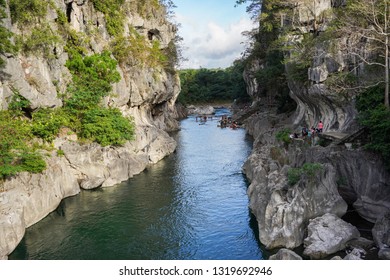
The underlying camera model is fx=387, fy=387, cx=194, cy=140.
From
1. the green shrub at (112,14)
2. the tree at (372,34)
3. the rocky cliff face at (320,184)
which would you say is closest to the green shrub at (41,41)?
the green shrub at (112,14)

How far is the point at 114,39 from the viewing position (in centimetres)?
3844

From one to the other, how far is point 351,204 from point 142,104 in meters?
28.3

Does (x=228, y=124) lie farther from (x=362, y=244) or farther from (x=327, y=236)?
(x=362, y=244)

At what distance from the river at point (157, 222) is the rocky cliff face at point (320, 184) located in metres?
1.57

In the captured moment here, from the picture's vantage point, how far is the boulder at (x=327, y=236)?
16938 millimetres

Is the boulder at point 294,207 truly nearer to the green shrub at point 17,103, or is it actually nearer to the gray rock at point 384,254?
the gray rock at point 384,254

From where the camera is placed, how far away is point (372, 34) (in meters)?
22.9

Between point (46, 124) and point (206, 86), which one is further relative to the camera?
point (206, 86)

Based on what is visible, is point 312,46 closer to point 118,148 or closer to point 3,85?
point 118,148

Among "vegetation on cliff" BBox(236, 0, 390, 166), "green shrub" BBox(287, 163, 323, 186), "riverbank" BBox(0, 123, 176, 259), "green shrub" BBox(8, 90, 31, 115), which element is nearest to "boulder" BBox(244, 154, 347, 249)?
"green shrub" BBox(287, 163, 323, 186)

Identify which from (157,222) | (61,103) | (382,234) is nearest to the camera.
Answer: (382,234)

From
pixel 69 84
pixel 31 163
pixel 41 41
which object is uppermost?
pixel 41 41

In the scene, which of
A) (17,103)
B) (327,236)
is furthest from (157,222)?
(17,103)

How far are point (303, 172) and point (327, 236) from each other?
3.65 m
